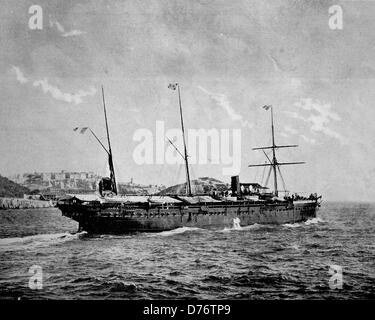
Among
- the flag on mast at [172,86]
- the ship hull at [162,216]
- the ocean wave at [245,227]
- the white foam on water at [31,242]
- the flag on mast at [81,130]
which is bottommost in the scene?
the ocean wave at [245,227]

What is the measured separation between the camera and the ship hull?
25.5m

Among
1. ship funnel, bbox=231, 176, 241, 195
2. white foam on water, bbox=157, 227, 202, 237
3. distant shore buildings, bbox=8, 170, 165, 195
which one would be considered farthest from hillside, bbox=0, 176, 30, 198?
ship funnel, bbox=231, 176, 241, 195

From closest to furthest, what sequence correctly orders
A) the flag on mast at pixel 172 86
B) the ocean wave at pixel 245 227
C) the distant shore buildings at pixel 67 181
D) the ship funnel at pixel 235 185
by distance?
1. the flag on mast at pixel 172 86
2. the distant shore buildings at pixel 67 181
3. the ocean wave at pixel 245 227
4. the ship funnel at pixel 235 185

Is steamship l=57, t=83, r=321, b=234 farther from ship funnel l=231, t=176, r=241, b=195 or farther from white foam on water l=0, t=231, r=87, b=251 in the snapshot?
white foam on water l=0, t=231, r=87, b=251

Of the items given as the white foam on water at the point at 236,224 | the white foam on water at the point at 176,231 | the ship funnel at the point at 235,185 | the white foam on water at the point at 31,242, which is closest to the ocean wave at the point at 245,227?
the white foam on water at the point at 236,224

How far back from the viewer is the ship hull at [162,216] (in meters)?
25.5

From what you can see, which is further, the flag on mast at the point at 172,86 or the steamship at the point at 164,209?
the steamship at the point at 164,209

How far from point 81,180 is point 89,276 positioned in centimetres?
868

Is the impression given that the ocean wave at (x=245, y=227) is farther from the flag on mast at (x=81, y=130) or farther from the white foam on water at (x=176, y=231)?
the flag on mast at (x=81, y=130)

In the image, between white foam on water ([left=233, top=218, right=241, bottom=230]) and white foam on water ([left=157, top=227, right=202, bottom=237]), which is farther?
white foam on water ([left=233, top=218, right=241, bottom=230])

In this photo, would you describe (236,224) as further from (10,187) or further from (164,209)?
(10,187)

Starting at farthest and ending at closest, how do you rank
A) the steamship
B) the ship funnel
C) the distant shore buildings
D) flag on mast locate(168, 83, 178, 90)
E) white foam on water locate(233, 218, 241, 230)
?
1. the ship funnel
2. white foam on water locate(233, 218, 241, 230)
3. the steamship
4. the distant shore buildings
5. flag on mast locate(168, 83, 178, 90)
